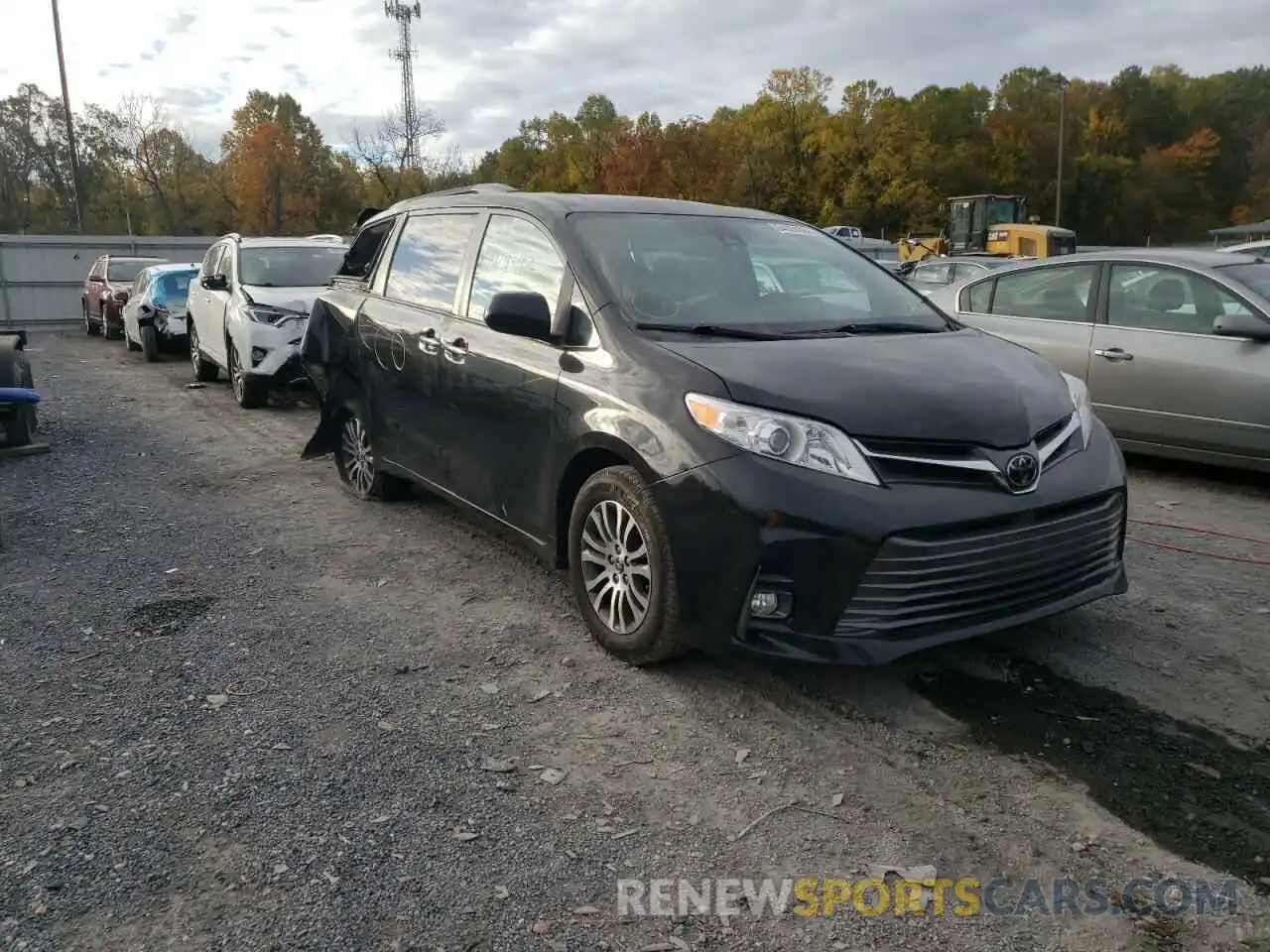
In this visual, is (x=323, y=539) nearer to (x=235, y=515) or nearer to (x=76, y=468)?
(x=235, y=515)

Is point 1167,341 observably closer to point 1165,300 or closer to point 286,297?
point 1165,300

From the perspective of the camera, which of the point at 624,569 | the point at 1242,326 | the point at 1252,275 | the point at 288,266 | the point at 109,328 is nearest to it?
Answer: the point at 624,569

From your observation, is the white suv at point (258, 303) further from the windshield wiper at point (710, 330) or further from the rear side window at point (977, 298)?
the windshield wiper at point (710, 330)

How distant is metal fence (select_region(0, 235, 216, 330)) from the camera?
874 inches

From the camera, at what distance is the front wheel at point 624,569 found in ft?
12.0

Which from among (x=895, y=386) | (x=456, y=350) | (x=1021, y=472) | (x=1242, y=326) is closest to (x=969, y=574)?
(x=1021, y=472)

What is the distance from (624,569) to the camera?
3.91 meters

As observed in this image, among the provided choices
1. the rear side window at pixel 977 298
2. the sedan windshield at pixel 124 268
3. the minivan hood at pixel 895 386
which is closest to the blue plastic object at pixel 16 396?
the minivan hood at pixel 895 386

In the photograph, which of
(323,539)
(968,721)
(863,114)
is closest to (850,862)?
(968,721)

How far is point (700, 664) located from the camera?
13.1ft

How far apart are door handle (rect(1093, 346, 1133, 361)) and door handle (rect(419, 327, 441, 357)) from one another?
4748 mm

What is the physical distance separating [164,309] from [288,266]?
5209mm

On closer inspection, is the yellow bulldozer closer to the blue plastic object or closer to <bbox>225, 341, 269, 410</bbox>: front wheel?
<bbox>225, 341, 269, 410</bbox>: front wheel

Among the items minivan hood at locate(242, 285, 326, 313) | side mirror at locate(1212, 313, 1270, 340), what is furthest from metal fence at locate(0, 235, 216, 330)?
side mirror at locate(1212, 313, 1270, 340)
